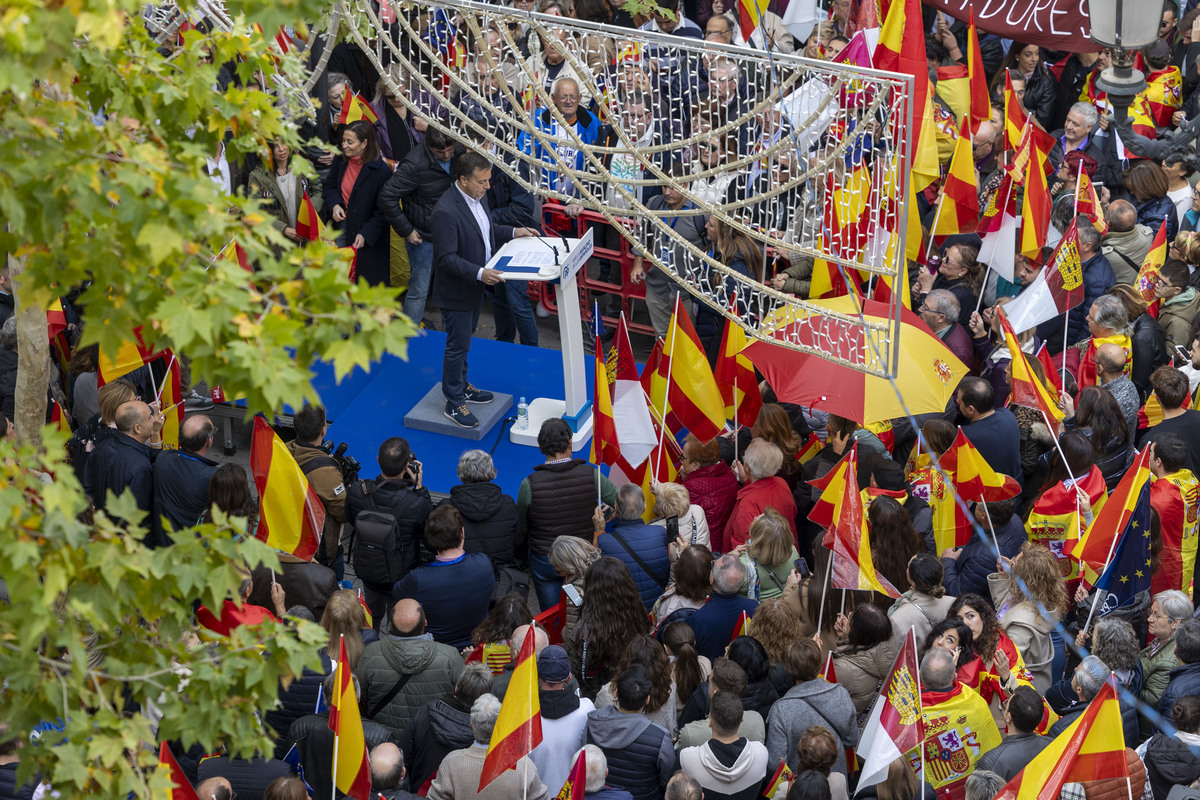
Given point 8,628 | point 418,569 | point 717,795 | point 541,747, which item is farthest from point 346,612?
point 8,628

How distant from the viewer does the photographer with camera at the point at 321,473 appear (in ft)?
27.0

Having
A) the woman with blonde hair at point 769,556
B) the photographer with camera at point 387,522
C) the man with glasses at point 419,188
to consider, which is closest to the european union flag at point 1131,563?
the woman with blonde hair at point 769,556

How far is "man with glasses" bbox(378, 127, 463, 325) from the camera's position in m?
10.5

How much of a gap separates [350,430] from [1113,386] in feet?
19.0

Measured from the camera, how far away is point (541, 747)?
628cm

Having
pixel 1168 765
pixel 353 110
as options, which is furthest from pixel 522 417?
pixel 1168 765

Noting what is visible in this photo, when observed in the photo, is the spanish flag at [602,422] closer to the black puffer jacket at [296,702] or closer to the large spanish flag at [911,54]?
the black puffer jacket at [296,702]

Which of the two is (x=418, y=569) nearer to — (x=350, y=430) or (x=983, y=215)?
(x=350, y=430)

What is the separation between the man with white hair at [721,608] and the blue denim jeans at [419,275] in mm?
4842

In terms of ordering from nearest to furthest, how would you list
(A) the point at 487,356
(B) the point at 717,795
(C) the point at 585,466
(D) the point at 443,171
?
(B) the point at 717,795, (C) the point at 585,466, (D) the point at 443,171, (A) the point at 487,356

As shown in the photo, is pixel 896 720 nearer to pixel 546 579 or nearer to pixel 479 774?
pixel 479 774

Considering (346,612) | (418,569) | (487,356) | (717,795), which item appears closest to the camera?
(717,795)

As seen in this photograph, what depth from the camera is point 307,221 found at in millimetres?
11016

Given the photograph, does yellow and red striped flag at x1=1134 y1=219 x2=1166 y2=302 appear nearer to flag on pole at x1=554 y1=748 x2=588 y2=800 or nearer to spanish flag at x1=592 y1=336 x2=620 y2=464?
spanish flag at x1=592 y1=336 x2=620 y2=464
